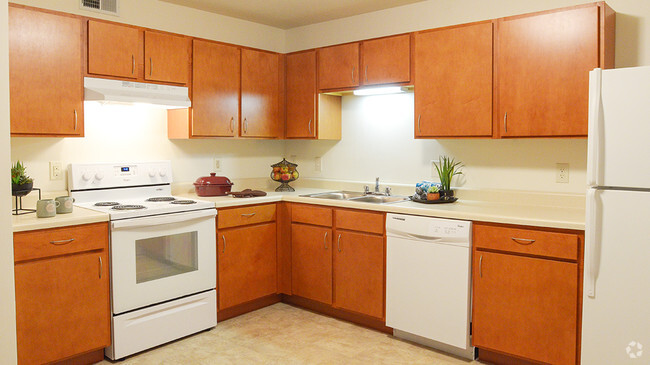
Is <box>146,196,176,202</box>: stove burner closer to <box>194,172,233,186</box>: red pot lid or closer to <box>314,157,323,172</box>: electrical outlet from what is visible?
<box>194,172,233,186</box>: red pot lid

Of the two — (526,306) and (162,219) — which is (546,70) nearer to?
(526,306)

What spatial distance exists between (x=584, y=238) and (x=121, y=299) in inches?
101

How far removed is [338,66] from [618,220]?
2307mm

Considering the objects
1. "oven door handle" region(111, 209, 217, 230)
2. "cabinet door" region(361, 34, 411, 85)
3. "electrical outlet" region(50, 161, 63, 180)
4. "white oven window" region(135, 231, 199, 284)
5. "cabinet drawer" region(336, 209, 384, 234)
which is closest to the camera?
"oven door handle" region(111, 209, 217, 230)

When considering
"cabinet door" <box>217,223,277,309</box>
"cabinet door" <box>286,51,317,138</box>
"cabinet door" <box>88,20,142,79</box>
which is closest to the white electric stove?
"cabinet door" <box>217,223,277,309</box>

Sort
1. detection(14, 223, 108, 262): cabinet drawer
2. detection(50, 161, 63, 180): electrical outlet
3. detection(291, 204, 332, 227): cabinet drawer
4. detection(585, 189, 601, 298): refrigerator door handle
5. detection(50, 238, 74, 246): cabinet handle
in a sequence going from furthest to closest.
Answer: detection(291, 204, 332, 227): cabinet drawer → detection(50, 161, 63, 180): electrical outlet → detection(50, 238, 74, 246): cabinet handle → detection(14, 223, 108, 262): cabinet drawer → detection(585, 189, 601, 298): refrigerator door handle

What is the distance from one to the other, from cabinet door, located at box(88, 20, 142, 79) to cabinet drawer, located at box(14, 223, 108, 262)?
1.01 metres

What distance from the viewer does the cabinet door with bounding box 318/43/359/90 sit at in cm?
388

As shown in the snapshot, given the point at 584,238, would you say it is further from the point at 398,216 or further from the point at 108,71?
the point at 108,71

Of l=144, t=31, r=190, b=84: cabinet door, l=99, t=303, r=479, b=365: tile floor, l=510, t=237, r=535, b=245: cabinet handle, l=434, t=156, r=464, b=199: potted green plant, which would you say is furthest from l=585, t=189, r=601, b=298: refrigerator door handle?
l=144, t=31, r=190, b=84: cabinet door

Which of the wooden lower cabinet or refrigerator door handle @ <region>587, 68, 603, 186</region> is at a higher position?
refrigerator door handle @ <region>587, 68, 603, 186</region>

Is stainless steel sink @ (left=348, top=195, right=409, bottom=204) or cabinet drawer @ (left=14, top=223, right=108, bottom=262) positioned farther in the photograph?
stainless steel sink @ (left=348, top=195, right=409, bottom=204)

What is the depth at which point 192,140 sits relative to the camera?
4.10 m

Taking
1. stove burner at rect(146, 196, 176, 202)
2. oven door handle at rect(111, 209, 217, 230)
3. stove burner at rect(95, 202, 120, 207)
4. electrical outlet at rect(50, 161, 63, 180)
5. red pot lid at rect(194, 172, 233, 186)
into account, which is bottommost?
oven door handle at rect(111, 209, 217, 230)
